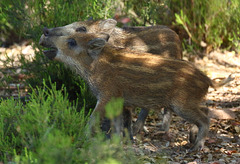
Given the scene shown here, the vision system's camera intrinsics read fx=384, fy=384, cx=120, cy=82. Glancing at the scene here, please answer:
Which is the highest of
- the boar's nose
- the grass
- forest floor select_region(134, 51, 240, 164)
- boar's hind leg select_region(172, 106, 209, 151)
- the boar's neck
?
the boar's nose

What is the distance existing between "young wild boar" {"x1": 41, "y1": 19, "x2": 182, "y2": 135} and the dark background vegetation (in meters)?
0.33

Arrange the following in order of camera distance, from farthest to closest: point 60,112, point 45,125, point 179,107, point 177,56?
point 177,56
point 179,107
point 60,112
point 45,125

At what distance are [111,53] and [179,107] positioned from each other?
985 mm

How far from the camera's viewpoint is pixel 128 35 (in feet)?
17.9

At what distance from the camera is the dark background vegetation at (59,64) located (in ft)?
9.86

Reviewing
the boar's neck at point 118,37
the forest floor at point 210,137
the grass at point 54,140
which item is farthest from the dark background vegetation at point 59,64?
the forest floor at point 210,137

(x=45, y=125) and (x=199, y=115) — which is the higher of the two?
(x=45, y=125)

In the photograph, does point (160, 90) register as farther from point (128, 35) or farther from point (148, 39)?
point (128, 35)

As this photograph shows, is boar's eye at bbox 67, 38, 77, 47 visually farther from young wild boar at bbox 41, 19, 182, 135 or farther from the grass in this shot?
the grass

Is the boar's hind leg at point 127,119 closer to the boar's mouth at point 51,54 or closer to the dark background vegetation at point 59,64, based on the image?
the dark background vegetation at point 59,64

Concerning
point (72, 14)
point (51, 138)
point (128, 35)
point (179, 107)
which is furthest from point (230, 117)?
point (51, 138)

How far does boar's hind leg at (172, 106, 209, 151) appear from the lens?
407 cm

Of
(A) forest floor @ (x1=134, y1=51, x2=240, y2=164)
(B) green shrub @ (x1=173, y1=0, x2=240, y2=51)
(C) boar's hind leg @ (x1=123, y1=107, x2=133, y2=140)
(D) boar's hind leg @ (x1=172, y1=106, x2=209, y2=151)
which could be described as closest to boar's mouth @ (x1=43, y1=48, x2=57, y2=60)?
(C) boar's hind leg @ (x1=123, y1=107, x2=133, y2=140)

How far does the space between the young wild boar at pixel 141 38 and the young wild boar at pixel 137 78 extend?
0.52 meters
